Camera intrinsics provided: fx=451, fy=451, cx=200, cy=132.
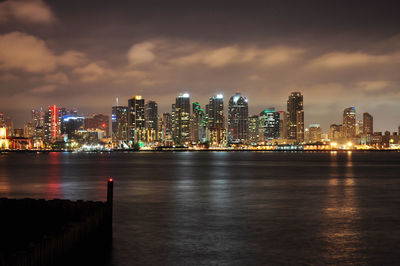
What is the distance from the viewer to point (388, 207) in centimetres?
3441

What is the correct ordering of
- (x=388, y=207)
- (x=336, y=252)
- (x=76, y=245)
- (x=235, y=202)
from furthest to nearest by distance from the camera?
(x=235, y=202) → (x=388, y=207) → (x=336, y=252) → (x=76, y=245)

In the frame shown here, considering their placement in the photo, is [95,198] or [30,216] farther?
[95,198]

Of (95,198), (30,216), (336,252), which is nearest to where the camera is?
(336,252)

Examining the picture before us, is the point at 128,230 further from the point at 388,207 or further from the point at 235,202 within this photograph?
the point at 388,207

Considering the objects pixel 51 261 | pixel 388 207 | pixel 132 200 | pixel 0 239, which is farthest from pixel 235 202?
pixel 51 261

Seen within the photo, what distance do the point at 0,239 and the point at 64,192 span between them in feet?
89.0

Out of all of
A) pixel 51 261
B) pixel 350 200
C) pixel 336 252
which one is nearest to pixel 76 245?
pixel 51 261

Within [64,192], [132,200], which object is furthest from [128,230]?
[64,192]

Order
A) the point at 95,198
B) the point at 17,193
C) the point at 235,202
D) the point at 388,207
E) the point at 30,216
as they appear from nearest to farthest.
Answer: the point at 30,216 → the point at 388,207 → the point at 235,202 → the point at 95,198 → the point at 17,193

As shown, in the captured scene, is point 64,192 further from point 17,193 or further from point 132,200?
point 132,200

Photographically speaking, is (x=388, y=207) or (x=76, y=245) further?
(x=388, y=207)

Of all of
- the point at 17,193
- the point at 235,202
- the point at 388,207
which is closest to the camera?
the point at 388,207

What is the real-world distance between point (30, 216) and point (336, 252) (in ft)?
50.7

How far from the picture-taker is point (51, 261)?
48.2 ft
